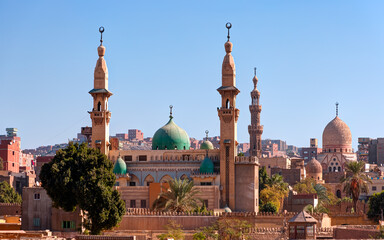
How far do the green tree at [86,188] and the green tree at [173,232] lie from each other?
3.11 metres

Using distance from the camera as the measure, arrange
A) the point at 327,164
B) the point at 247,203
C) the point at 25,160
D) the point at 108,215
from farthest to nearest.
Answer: the point at 25,160
the point at 327,164
the point at 247,203
the point at 108,215

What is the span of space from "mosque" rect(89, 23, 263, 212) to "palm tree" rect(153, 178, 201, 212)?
549 cm

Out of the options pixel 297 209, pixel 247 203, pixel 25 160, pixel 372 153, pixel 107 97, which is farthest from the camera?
pixel 25 160

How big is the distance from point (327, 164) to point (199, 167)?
61898mm

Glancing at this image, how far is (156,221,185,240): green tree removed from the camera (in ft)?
175

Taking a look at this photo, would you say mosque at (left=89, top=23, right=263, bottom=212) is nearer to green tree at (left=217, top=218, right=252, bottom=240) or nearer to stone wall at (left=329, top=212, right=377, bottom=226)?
stone wall at (left=329, top=212, right=377, bottom=226)

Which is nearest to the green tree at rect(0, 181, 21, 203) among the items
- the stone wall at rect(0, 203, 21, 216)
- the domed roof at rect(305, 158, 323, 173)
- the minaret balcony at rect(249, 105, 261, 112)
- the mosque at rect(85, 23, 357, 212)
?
the stone wall at rect(0, 203, 21, 216)

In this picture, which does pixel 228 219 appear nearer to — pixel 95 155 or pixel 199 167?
pixel 95 155

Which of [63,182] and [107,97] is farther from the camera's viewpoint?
[107,97]

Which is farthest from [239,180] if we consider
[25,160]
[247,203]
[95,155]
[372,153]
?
[25,160]

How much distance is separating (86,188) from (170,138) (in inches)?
1085

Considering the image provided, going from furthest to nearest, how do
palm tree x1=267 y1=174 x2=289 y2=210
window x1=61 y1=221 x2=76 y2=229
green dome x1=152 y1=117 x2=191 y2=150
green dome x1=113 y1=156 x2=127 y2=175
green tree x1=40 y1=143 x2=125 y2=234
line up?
palm tree x1=267 y1=174 x2=289 y2=210 → green dome x1=152 y1=117 x2=191 y2=150 → green dome x1=113 y1=156 x2=127 y2=175 → window x1=61 y1=221 x2=76 y2=229 → green tree x1=40 y1=143 x2=125 y2=234

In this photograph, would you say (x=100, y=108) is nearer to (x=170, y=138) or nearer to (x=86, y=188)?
(x=170, y=138)

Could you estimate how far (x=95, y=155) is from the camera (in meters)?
56.6
